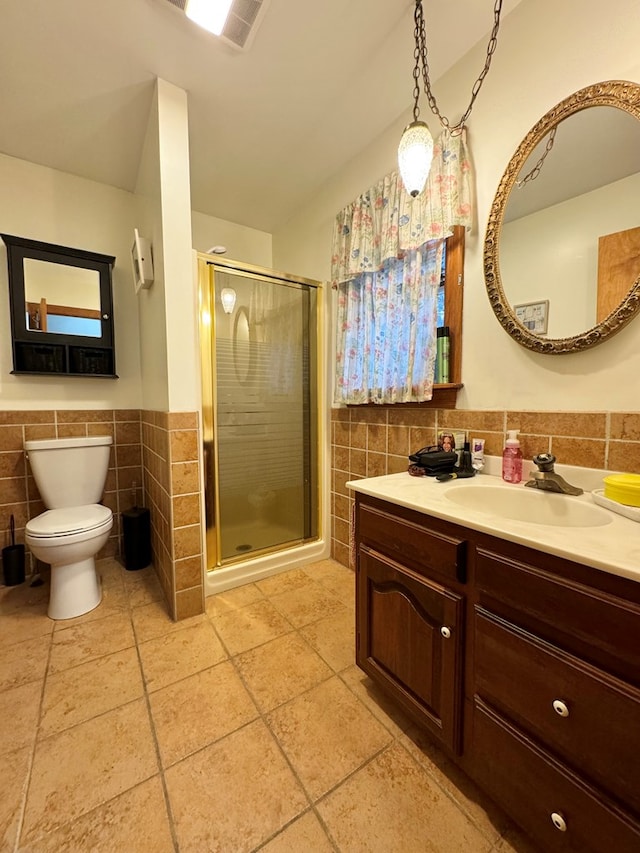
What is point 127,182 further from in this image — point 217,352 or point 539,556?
point 539,556

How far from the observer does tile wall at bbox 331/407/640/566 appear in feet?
3.36

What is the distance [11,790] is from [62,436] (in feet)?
5.72

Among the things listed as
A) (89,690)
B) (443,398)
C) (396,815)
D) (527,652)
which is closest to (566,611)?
(527,652)

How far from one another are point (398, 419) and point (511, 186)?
105cm

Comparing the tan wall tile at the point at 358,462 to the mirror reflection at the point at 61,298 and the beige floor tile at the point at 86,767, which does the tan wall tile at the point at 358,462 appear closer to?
the beige floor tile at the point at 86,767

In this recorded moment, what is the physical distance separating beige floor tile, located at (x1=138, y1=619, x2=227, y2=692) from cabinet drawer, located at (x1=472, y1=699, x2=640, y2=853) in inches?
41.1

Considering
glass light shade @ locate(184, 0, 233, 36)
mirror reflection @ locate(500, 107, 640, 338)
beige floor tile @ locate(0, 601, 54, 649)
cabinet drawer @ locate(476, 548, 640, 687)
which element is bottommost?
beige floor tile @ locate(0, 601, 54, 649)

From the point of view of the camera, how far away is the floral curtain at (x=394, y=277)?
1.38 meters

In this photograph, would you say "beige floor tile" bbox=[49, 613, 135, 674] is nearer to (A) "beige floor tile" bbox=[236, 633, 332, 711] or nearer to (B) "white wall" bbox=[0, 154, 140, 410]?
(A) "beige floor tile" bbox=[236, 633, 332, 711]

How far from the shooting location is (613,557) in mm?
617

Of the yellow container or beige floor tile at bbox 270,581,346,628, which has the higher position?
the yellow container

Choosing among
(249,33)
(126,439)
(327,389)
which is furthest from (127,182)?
(327,389)

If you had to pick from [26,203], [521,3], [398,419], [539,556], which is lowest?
[539,556]

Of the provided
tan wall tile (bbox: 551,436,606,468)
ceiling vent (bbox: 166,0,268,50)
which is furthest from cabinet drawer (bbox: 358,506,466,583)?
ceiling vent (bbox: 166,0,268,50)
